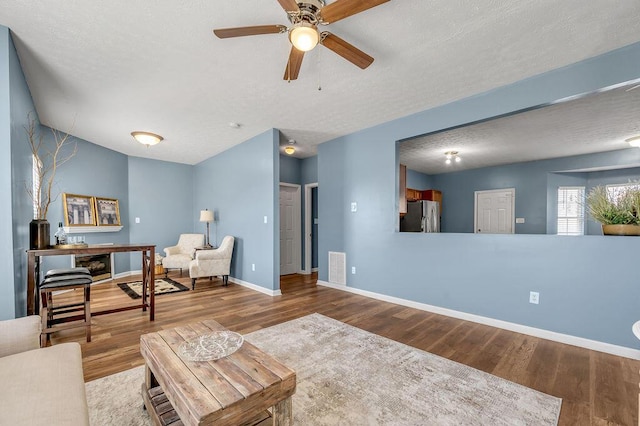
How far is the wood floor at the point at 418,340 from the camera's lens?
186cm

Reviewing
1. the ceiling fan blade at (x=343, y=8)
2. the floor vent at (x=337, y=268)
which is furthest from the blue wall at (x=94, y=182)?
the ceiling fan blade at (x=343, y=8)

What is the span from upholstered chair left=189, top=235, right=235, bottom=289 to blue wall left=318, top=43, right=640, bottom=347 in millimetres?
1892

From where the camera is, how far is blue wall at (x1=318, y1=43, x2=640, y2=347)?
2.42m

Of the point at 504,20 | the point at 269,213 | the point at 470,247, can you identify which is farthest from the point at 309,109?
the point at 470,247

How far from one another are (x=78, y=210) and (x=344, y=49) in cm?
572

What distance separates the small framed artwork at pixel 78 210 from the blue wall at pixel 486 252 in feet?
15.3

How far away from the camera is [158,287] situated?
477cm

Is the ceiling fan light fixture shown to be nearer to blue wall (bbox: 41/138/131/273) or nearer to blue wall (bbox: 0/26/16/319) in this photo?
blue wall (bbox: 0/26/16/319)

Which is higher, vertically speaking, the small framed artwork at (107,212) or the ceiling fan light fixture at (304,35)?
the ceiling fan light fixture at (304,35)

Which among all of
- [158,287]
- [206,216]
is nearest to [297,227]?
[206,216]

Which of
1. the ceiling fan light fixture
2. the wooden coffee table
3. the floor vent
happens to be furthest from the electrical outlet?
the ceiling fan light fixture

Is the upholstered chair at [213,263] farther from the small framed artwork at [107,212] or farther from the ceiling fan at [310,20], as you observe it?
the ceiling fan at [310,20]

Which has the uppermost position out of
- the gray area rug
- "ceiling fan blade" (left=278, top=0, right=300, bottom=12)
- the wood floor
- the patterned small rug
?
"ceiling fan blade" (left=278, top=0, right=300, bottom=12)

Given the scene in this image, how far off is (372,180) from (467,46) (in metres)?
2.23
